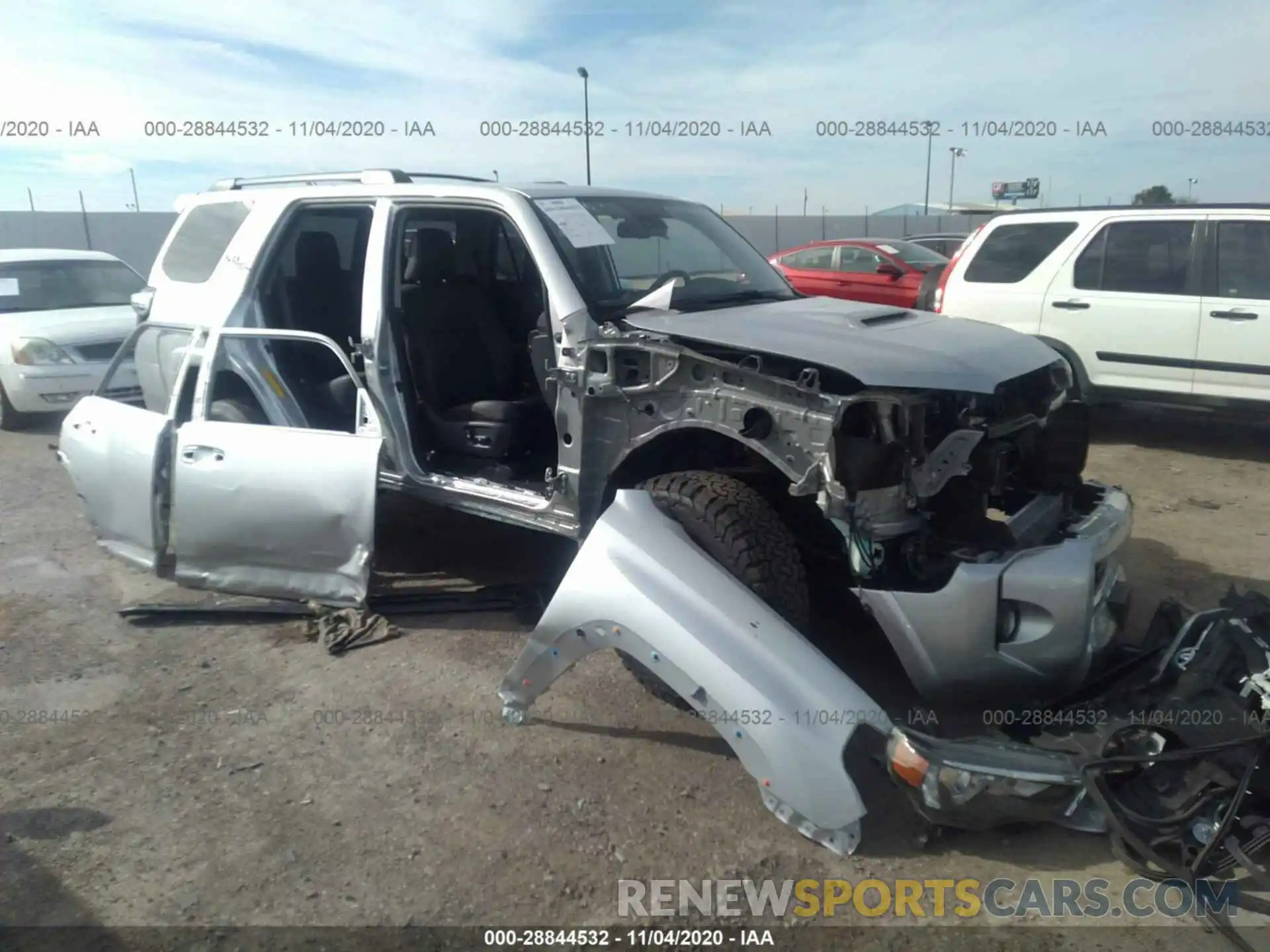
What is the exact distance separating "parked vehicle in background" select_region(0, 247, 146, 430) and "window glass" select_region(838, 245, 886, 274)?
8.40 meters

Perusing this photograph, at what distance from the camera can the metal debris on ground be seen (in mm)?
4125

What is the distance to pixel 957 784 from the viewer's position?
8.47 feet

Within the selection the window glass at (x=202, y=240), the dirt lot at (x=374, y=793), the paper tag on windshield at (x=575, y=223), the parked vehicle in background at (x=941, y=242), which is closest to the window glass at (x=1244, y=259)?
the dirt lot at (x=374, y=793)

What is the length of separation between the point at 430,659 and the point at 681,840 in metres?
1.59

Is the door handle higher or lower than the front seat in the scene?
lower

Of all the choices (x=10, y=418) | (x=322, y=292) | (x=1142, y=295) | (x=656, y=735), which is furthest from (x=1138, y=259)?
(x=10, y=418)

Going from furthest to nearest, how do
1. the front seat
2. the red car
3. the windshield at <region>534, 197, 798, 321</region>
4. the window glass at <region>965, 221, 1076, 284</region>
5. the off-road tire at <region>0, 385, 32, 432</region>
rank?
the red car < the off-road tire at <region>0, 385, 32, 432</region> < the window glass at <region>965, 221, 1076, 284</region> < the front seat < the windshield at <region>534, 197, 798, 321</region>

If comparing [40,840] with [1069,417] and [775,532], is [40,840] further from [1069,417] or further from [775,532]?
[1069,417]

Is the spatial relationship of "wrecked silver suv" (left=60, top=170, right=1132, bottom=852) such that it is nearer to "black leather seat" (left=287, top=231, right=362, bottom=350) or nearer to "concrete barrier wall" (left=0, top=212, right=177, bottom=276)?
"black leather seat" (left=287, top=231, right=362, bottom=350)

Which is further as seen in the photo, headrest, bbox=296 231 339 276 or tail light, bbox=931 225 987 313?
tail light, bbox=931 225 987 313

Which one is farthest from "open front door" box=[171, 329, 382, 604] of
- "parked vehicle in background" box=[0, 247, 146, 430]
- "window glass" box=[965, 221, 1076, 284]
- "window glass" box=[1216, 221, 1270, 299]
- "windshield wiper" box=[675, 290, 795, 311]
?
"window glass" box=[1216, 221, 1270, 299]

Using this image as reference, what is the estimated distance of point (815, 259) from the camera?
41.2 ft

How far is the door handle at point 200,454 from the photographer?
4.18 metres

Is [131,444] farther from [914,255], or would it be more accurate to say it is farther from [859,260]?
[914,255]
